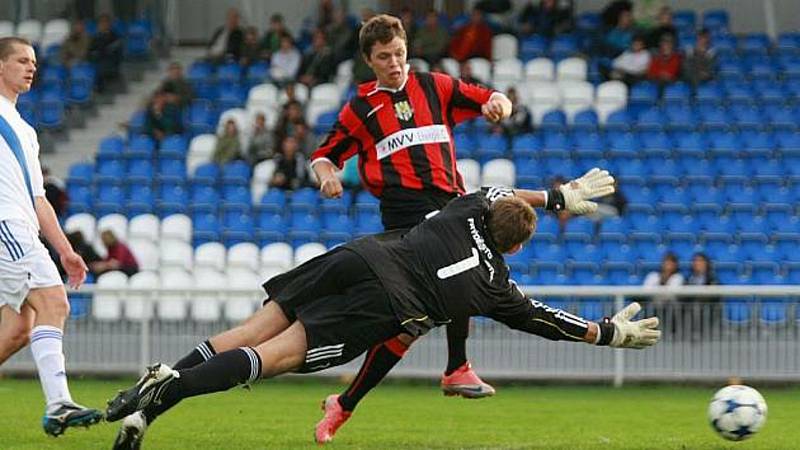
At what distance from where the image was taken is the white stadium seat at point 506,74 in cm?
2200

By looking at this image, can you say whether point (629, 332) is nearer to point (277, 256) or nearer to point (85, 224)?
point (277, 256)

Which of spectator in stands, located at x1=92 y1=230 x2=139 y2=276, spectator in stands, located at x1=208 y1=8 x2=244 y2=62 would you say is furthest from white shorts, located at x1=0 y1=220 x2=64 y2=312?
spectator in stands, located at x1=208 y1=8 x2=244 y2=62

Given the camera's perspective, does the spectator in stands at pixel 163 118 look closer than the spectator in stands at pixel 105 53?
Yes

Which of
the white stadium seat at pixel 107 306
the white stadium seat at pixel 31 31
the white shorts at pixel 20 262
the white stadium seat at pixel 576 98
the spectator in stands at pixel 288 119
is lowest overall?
the white stadium seat at pixel 107 306

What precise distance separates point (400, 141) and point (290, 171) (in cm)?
1114

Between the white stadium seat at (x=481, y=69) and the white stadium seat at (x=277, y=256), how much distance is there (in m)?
4.11

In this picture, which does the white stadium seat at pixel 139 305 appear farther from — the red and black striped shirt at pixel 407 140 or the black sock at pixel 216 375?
the black sock at pixel 216 375

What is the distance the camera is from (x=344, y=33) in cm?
2327

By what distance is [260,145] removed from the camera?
21469 millimetres

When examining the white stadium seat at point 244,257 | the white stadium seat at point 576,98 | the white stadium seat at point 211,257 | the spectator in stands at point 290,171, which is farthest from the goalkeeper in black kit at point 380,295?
the white stadium seat at point 576,98

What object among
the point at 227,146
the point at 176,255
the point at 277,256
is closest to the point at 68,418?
the point at 277,256

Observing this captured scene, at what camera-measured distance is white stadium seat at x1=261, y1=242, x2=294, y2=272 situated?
1928cm

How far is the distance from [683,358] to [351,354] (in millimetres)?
8352

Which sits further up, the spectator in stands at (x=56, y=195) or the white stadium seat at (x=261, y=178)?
the white stadium seat at (x=261, y=178)
